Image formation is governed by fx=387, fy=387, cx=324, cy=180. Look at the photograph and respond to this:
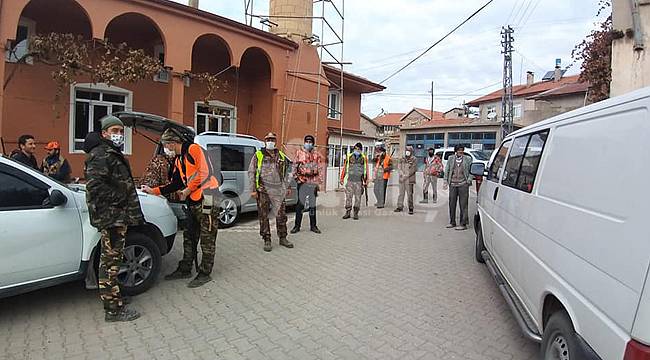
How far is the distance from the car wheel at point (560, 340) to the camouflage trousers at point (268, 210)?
445cm

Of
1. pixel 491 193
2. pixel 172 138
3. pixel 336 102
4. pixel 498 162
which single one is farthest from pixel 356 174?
pixel 336 102

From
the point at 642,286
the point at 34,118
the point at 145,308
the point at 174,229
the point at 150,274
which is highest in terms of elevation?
the point at 34,118

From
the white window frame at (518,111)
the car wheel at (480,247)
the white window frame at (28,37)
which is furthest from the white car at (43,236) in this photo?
the white window frame at (518,111)

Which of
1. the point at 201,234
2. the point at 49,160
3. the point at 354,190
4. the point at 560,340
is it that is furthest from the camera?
the point at 354,190

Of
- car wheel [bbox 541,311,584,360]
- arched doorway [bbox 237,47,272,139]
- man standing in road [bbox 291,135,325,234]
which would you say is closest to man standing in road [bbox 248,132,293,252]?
man standing in road [bbox 291,135,325,234]

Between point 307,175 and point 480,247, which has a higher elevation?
point 307,175

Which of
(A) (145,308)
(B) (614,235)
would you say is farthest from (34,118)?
(B) (614,235)

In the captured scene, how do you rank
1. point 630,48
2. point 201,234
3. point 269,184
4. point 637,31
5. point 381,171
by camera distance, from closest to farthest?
point 201,234
point 269,184
point 637,31
point 630,48
point 381,171

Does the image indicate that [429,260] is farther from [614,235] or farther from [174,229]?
[614,235]

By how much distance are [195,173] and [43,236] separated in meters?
1.64

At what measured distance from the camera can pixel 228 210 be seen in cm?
819

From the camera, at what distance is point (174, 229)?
4758 millimetres

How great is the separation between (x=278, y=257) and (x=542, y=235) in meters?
4.01

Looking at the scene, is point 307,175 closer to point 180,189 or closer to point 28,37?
point 180,189
